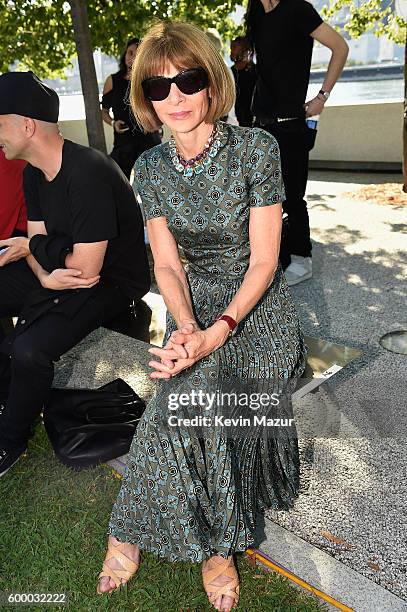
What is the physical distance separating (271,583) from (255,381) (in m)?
0.76

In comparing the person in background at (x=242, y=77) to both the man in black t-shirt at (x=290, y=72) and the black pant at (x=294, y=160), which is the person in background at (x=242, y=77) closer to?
the man in black t-shirt at (x=290, y=72)

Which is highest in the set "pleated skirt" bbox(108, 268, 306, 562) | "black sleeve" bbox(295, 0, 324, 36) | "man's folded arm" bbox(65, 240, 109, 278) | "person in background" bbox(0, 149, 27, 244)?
"black sleeve" bbox(295, 0, 324, 36)

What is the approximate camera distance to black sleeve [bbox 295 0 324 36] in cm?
437

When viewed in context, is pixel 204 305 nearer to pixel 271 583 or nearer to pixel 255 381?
pixel 255 381

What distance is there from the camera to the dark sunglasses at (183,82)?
229cm

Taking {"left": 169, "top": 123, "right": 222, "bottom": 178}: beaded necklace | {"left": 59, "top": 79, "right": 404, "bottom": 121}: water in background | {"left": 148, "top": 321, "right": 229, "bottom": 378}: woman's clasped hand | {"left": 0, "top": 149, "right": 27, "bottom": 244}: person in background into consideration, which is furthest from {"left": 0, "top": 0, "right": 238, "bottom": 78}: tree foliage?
{"left": 148, "top": 321, "right": 229, "bottom": 378}: woman's clasped hand

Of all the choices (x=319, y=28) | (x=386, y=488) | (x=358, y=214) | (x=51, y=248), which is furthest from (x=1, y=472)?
(x=358, y=214)

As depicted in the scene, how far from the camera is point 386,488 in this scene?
2705 millimetres

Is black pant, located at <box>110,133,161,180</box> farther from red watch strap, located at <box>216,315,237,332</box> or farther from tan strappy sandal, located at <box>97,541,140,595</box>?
tan strappy sandal, located at <box>97,541,140,595</box>

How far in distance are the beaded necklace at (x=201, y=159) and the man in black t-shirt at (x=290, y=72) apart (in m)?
2.28

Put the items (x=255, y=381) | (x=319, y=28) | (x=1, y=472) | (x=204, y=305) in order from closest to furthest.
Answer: (x=255, y=381) → (x=204, y=305) → (x=1, y=472) → (x=319, y=28)

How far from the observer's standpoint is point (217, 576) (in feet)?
7.52

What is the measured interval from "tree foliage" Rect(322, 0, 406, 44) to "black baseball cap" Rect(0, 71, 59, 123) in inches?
329

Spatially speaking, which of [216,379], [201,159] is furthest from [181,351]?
[201,159]
